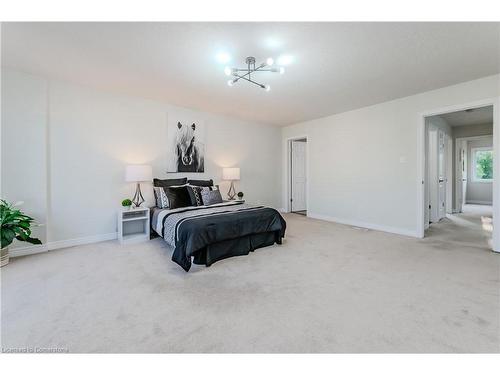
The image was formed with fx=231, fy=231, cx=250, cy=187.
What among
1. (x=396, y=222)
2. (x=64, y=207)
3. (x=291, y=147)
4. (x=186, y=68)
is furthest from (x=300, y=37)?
(x=291, y=147)

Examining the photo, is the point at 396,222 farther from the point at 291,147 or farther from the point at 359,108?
the point at 291,147

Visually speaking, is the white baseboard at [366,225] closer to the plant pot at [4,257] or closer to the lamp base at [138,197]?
the lamp base at [138,197]

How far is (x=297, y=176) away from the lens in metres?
6.59

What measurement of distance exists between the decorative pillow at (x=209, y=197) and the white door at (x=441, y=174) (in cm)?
507

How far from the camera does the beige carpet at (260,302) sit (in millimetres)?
1502

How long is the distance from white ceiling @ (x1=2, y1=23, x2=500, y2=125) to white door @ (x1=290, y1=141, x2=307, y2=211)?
8.88 feet

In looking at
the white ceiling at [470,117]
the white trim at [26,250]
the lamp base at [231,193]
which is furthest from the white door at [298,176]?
the white trim at [26,250]

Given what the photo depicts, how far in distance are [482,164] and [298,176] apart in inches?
270

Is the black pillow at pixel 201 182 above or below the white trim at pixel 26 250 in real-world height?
above

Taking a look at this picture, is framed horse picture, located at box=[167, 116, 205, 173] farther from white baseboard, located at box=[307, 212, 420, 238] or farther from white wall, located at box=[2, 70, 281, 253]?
white baseboard, located at box=[307, 212, 420, 238]

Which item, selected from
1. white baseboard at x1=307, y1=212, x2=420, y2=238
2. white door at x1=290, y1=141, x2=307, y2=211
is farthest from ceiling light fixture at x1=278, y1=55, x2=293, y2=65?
white door at x1=290, y1=141, x2=307, y2=211

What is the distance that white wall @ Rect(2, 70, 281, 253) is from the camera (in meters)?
3.07
